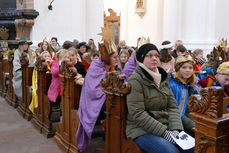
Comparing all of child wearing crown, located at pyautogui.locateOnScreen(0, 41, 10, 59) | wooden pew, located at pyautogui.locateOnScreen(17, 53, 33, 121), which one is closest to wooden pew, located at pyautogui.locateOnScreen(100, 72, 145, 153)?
wooden pew, located at pyautogui.locateOnScreen(17, 53, 33, 121)

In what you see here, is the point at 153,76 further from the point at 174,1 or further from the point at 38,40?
the point at 174,1

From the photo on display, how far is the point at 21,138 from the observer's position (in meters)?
4.14

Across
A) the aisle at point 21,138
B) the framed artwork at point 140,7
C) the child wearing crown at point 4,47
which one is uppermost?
Result: the framed artwork at point 140,7

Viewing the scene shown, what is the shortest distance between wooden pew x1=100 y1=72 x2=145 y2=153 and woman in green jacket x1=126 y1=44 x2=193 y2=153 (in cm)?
6

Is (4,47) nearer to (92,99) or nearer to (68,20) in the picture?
(68,20)

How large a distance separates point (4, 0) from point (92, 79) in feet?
24.8

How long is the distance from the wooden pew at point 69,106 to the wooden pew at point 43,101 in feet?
2.01

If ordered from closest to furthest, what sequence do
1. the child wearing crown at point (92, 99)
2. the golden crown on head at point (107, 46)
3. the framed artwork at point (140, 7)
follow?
the child wearing crown at point (92, 99) < the golden crown on head at point (107, 46) < the framed artwork at point (140, 7)

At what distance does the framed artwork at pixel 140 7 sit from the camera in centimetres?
1196

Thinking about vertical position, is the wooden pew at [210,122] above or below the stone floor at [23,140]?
above

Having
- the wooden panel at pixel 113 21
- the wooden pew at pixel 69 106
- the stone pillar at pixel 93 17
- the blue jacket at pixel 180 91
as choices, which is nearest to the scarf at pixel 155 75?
the blue jacket at pixel 180 91

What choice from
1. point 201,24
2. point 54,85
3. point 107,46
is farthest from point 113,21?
point 107,46

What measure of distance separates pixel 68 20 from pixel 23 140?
564 cm

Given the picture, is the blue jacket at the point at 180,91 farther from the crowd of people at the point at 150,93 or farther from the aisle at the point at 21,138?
the aisle at the point at 21,138
